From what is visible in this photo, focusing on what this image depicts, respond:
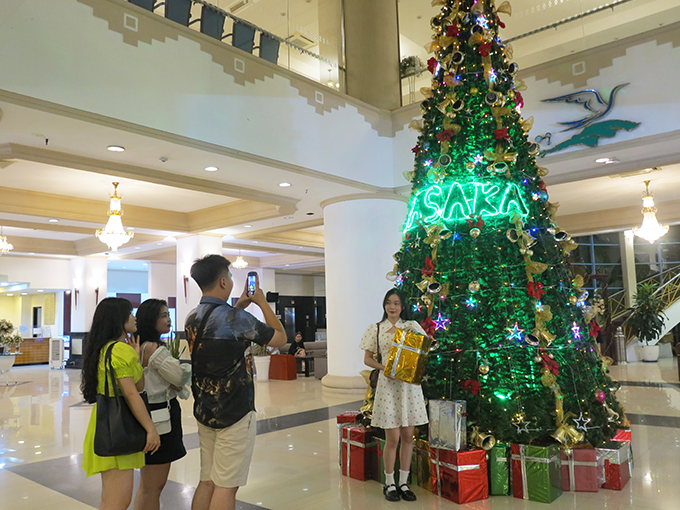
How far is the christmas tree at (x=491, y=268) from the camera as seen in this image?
3541 mm

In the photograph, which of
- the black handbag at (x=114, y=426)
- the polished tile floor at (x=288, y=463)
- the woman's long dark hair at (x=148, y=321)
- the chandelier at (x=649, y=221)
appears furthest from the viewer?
the chandelier at (x=649, y=221)

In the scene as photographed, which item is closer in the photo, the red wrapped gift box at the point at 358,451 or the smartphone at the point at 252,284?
the smartphone at the point at 252,284

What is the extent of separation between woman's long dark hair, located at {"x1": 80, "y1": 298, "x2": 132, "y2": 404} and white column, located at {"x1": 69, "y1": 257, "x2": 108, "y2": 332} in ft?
46.1

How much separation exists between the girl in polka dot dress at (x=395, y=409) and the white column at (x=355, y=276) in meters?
4.93

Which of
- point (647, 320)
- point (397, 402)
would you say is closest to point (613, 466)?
point (397, 402)

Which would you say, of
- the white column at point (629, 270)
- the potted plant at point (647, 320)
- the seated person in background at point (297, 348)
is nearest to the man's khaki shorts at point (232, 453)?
the seated person in background at point (297, 348)

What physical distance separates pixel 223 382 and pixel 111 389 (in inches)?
18.9

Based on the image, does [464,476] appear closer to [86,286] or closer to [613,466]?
[613,466]

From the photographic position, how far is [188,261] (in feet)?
38.9

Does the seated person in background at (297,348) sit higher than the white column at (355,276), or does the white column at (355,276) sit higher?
the white column at (355,276)

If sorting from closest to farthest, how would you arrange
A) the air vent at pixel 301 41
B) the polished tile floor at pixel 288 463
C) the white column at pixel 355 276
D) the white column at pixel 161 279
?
the polished tile floor at pixel 288 463
the air vent at pixel 301 41
the white column at pixel 355 276
the white column at pixel 161 279

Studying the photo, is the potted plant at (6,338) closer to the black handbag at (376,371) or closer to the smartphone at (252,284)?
the black handbag at (376,371)

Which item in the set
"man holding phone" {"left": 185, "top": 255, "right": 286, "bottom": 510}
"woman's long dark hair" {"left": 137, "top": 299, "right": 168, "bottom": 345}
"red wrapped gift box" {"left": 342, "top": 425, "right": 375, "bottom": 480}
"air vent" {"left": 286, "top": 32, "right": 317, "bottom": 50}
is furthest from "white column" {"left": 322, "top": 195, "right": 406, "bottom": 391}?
"man holding phone" {"left": 185, "top": 255, "right": 286, "bottom": 510}

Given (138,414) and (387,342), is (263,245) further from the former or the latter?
(138,414)
